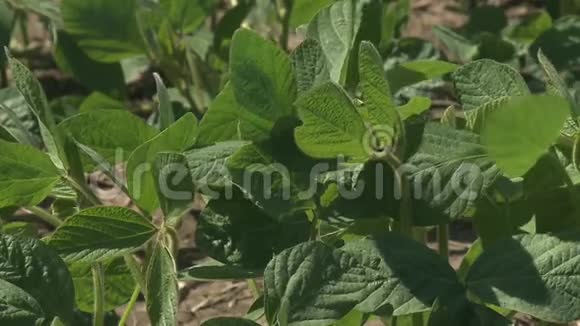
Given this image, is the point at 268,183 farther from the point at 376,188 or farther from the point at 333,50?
the point at 333,50

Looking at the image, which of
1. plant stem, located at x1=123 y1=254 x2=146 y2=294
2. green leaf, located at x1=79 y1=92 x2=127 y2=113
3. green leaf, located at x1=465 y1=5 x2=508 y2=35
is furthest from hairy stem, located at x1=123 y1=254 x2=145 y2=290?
green leaf, located at x1=465 y1=5 x2=508 y2=35

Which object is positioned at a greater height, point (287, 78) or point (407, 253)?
point (287, 78)

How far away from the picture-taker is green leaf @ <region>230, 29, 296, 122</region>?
95 cm

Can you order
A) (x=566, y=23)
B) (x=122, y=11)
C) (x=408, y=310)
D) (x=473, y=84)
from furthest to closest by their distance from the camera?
(x=566, y=23)
(x=122, y=11)
(x=473, y=84)
(x=408, y=310)

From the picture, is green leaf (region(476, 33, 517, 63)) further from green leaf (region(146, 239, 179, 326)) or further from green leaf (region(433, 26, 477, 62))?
green leaf (region(146, 239, 179, 326))

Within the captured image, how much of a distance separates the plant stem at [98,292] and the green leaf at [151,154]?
68 millimetres

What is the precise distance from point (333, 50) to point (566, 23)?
2.38 feet

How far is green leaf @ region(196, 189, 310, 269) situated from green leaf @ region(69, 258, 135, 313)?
149mm

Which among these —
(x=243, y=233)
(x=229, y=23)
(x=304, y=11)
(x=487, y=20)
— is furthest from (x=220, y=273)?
(x=487, y=20)

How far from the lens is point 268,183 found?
964 mm

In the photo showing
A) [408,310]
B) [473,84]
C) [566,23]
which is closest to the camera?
[408,310]

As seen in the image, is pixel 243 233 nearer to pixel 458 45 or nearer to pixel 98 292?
pixel 98 292

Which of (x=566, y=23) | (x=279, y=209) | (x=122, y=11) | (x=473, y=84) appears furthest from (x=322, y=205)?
(x=566, y=23)

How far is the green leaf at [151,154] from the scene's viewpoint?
→ 100 centimetres
